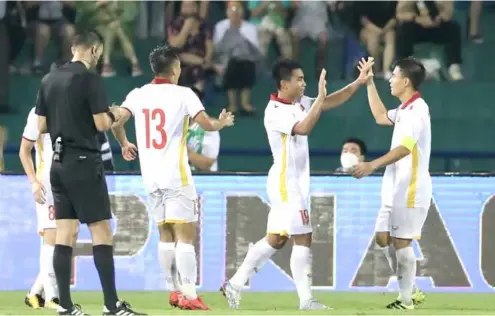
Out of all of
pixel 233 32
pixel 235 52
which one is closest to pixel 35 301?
pixel 235 52

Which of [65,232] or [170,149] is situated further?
[170,149]

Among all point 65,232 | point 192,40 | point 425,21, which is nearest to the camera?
point 65,232

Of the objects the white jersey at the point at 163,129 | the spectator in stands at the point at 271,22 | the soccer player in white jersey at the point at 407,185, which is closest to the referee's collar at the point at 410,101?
the soccer player in white jersey at the point at 407,185

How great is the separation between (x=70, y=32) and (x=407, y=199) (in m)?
7.63

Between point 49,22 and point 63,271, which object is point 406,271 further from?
point 49,22

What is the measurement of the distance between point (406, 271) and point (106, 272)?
2711mm

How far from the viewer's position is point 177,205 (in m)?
10.6

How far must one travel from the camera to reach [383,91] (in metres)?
17.6

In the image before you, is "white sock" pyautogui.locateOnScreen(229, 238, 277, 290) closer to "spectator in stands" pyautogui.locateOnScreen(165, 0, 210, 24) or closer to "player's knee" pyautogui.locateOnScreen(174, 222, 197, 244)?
"player's knee" pyautogui.locateOnScreen(174, 222, 197, 244)

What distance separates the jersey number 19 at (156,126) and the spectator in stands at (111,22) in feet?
22.2

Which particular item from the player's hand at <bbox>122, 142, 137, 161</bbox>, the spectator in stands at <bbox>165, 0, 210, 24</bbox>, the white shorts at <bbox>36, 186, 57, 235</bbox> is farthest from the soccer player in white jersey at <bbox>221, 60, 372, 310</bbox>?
the spectator in stands at <bbox>165, 0, 210, 24</bbox>

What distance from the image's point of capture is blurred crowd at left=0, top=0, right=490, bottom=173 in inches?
670

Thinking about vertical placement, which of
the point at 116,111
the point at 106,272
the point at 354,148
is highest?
the point at 116,111

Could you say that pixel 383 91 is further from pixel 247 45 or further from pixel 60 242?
pixel 60 242
